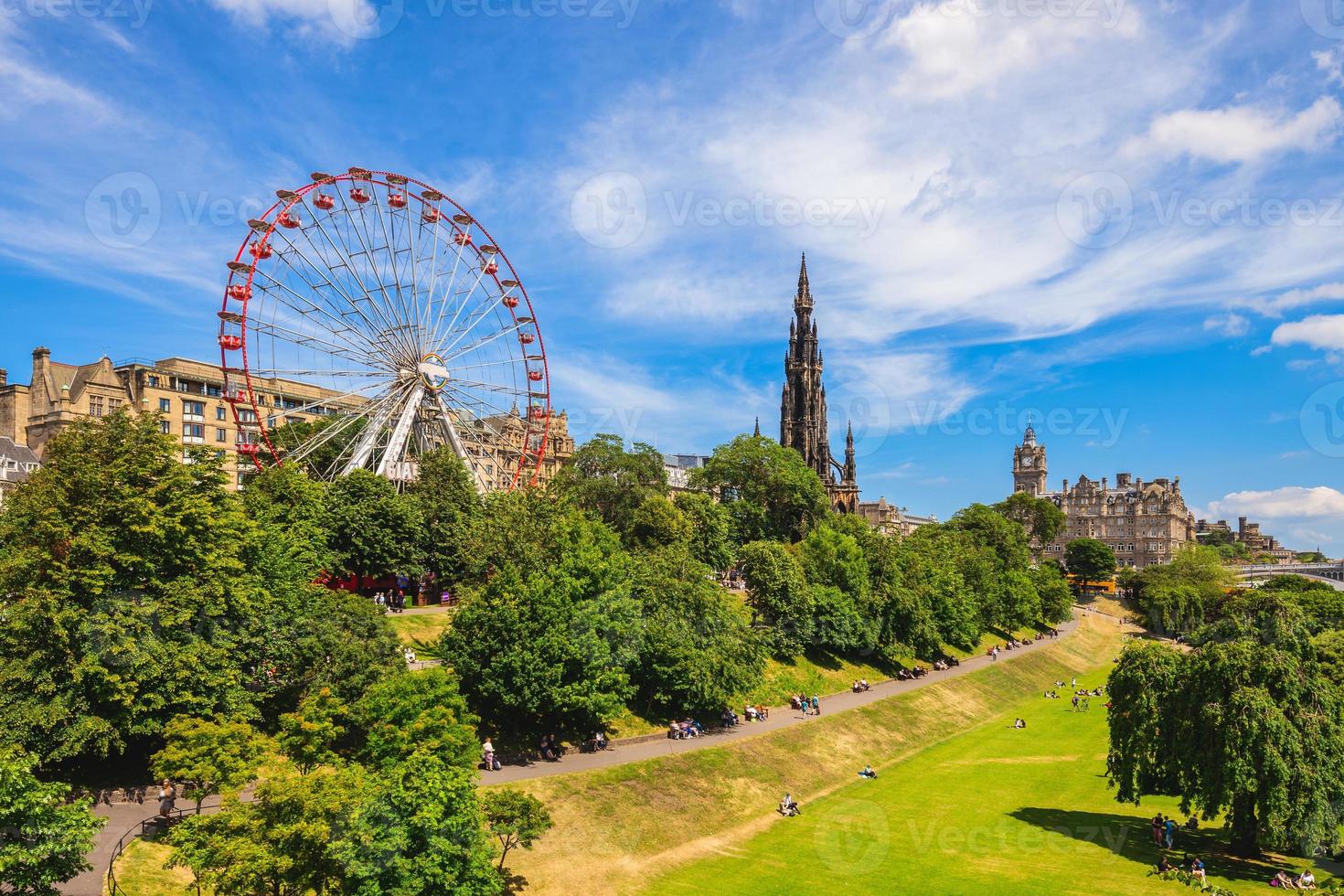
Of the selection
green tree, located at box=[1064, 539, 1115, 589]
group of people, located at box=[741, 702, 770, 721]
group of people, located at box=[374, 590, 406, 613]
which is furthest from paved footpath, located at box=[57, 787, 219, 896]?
green tree, located at box=[1064, 539, 1115, 589]

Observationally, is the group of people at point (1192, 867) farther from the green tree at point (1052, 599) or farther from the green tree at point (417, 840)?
the green tree at point (1052, 599)

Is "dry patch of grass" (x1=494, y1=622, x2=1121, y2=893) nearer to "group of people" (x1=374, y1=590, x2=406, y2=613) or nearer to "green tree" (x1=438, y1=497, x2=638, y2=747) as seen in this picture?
"green tree" (x1=438, y1=497, x2=638, y2=747)

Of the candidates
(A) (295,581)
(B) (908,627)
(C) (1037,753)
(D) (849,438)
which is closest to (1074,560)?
(D) (849,438)

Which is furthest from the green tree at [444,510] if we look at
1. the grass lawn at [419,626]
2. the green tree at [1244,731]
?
the green tree at [1244,731]

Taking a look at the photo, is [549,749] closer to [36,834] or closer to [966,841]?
[966,841]

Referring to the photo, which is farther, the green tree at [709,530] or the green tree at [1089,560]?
the green tree at [1089,560]
